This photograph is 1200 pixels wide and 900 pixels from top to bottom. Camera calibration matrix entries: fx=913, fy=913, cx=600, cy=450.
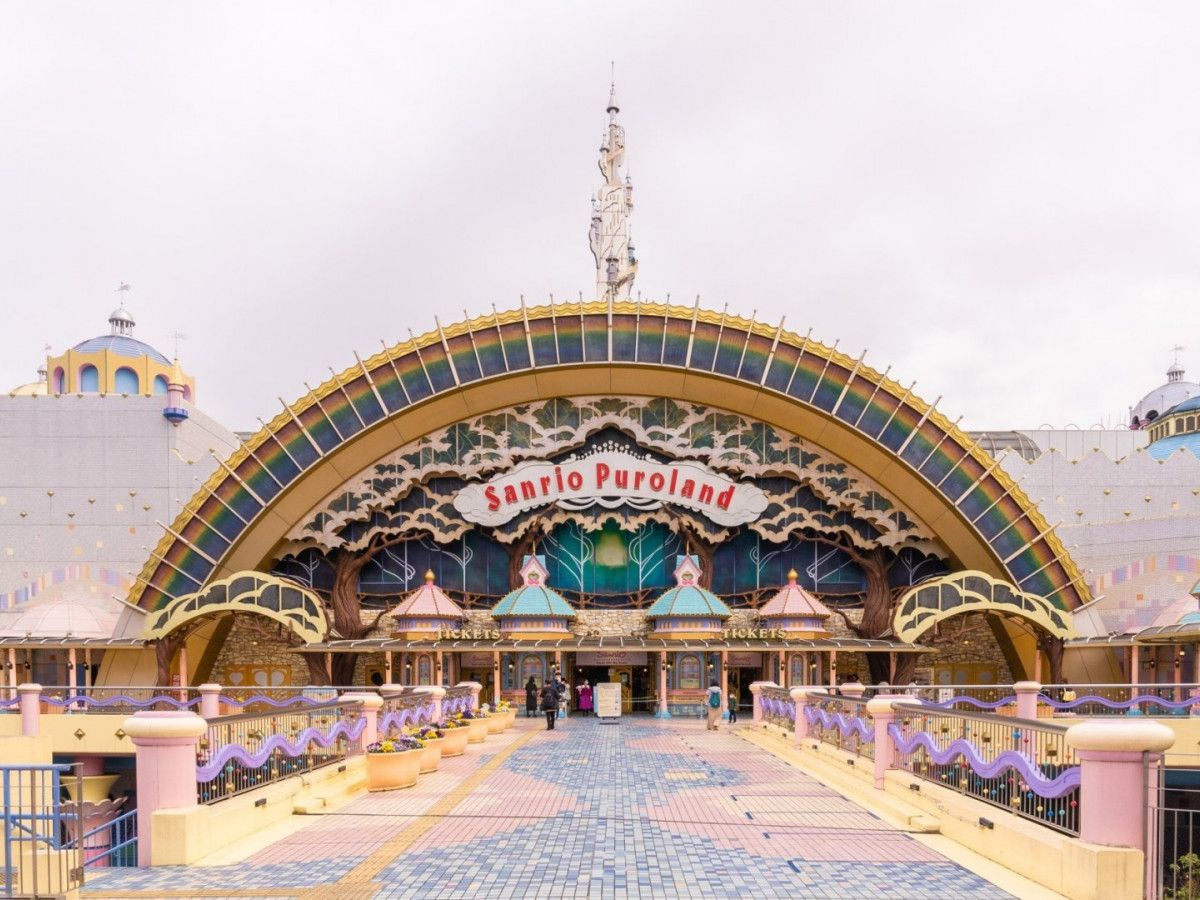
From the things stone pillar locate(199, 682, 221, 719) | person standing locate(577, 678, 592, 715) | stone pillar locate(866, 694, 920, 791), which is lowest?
person standing locate(577, 678, 592, 715)

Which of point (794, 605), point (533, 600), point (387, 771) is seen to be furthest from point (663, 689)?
point (387, 771)

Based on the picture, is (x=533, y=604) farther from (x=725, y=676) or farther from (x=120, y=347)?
(x=120, y=347)

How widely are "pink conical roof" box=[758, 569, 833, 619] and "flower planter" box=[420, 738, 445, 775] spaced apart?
59.1ft

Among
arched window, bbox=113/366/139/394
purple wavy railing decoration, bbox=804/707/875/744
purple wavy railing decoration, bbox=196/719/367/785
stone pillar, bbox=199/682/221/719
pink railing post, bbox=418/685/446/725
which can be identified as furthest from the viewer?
arched window, bbox=113/366/139/394

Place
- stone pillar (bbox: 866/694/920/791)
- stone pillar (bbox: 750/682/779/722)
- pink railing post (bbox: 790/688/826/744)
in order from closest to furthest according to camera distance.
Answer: stone pillar (bbox: 866/694/920/791), pink railing post (bbox: 790/688/826/744), stone pillar (bbox: 750/682/779/722)

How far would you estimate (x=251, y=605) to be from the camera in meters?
32.3

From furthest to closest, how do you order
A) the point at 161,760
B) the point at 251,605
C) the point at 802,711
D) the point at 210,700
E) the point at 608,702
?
the point at 251,605 → the point at 608,702 → the point at 210,700 → the point at 802,711 → the point at 161,760

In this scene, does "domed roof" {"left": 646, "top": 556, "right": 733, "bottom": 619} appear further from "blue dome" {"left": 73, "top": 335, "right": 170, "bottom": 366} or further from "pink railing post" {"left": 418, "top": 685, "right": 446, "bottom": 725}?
"blue dome" {"left": 73, "top": 335, "right": 170, "bottom": 366}

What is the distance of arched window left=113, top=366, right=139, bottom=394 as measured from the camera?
4291cm

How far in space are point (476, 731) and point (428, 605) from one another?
10.5 metres

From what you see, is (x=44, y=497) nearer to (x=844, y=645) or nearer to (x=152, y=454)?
(x=152, y=454)

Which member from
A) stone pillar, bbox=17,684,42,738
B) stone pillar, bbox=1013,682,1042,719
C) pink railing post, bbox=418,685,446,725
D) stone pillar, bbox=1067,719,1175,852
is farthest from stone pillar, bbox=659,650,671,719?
stone pillar, bbox=1067,719,1175,852

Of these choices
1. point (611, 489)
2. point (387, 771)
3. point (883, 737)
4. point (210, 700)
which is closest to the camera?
point (883, 737)

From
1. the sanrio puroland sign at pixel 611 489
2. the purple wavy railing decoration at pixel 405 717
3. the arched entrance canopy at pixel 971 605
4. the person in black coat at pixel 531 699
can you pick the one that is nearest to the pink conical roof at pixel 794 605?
the arched entrance canopy at pixel 971 605
